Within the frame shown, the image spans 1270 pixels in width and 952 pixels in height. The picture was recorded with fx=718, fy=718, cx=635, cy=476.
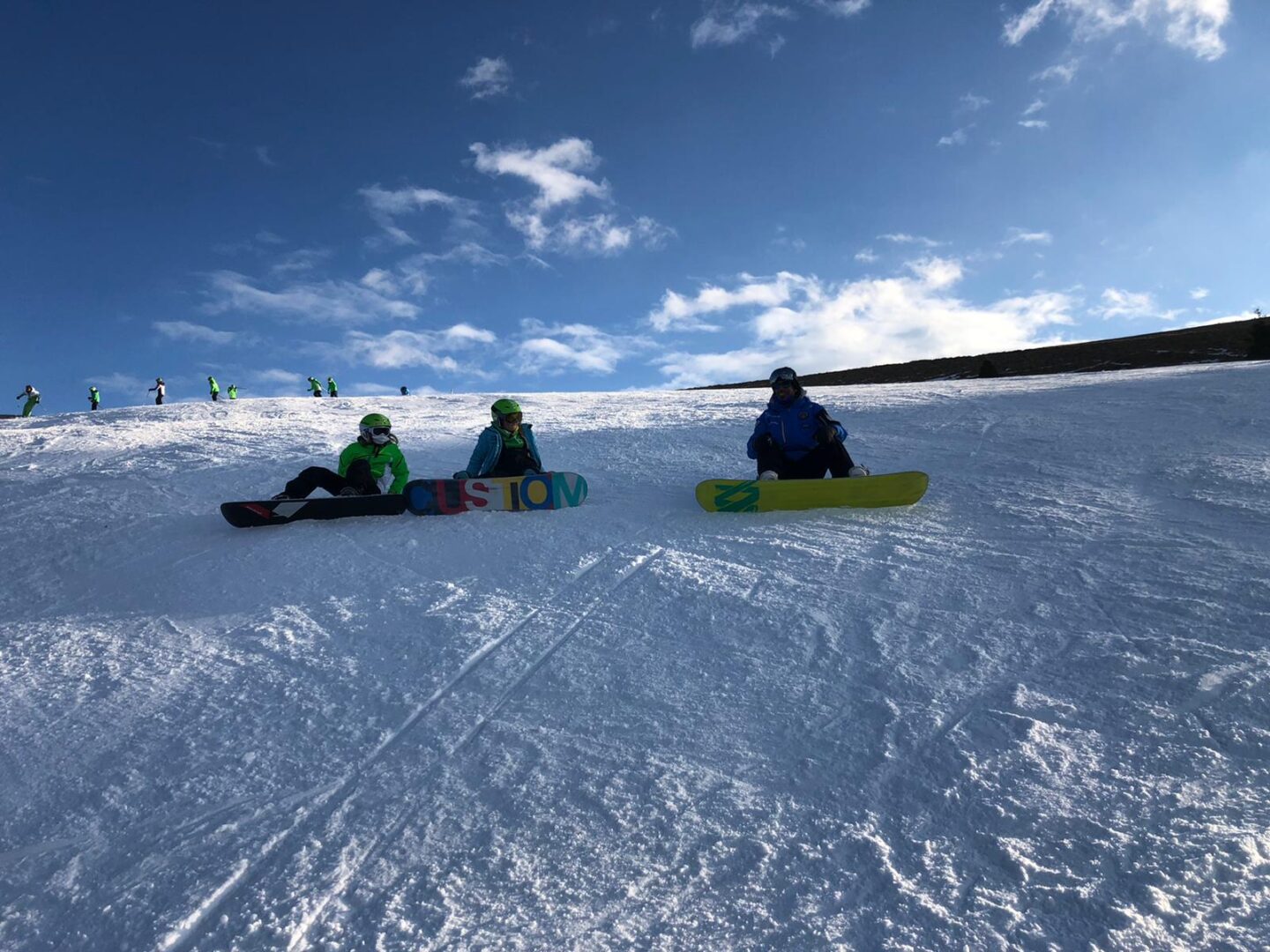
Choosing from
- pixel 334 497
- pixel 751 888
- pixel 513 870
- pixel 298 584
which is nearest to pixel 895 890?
pixel 751 888

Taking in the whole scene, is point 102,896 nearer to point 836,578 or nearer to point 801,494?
point 836,578

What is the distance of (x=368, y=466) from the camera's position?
673cm

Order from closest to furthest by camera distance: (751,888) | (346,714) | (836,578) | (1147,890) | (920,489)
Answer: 1. (1147,890)
2. (751,888)
3. (346,714)
4. (836,578)
5. (920,489)

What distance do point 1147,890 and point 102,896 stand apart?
281 centimetres

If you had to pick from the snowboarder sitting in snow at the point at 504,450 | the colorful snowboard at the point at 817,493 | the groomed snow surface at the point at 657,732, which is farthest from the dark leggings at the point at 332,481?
the colorful snowboard at the point at 817,493

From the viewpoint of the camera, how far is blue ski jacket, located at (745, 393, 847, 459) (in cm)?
635

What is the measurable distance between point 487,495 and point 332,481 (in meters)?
1.51

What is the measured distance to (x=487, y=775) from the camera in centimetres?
245

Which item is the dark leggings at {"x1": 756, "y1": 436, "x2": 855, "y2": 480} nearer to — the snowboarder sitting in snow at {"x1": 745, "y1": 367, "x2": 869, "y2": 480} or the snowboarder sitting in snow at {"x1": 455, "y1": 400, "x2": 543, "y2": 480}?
the snowboarder sitting in snow at {"x1": 745, "y1": 367, "x2": 869, "y2": 480}

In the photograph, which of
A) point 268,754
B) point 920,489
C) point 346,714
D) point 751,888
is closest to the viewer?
point 751,888

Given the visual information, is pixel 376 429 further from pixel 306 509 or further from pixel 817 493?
pixel 817 493

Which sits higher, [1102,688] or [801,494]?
[801,494]

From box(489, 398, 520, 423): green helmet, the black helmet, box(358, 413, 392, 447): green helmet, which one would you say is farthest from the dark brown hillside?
box(358, 413, 392, 447): green helmet

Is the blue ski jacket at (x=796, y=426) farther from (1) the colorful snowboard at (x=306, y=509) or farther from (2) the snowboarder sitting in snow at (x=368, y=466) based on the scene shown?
(2) the snowboarder sitting in snow at (x=368, y=466)
